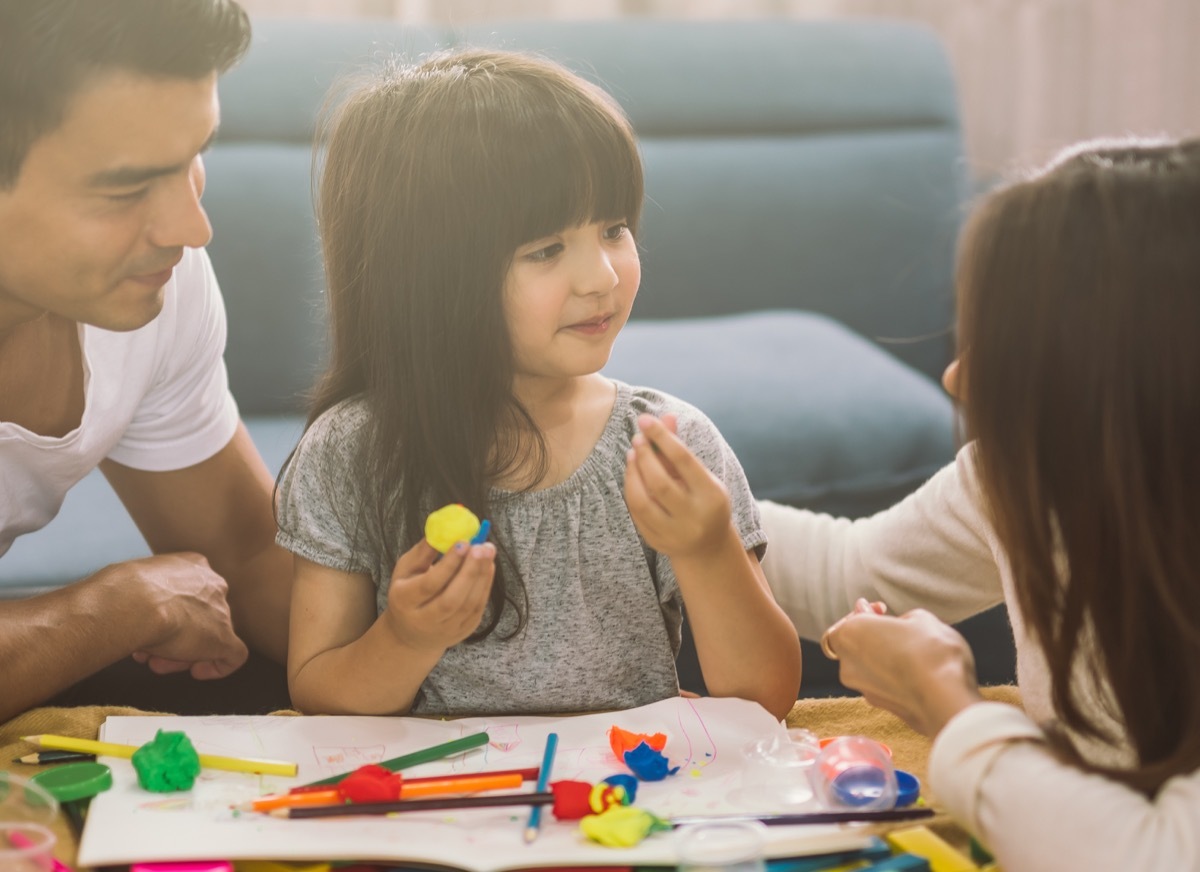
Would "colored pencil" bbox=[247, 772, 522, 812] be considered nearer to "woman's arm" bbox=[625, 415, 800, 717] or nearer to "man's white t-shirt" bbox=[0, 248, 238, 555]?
"woman's arm" bbox=[625, 415, 800, 717]

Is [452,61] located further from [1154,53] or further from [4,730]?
[1154,53]

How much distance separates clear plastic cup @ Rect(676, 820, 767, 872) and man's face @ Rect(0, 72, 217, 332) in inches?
22.9

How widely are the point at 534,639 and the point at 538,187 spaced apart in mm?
346

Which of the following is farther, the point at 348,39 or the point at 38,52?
the point at 348,39

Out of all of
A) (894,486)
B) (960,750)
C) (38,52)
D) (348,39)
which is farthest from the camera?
(348,39)

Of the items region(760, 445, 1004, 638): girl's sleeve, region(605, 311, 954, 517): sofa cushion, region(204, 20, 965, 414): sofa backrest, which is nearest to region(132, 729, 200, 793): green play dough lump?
region(760, 445, 1004, 638): girl's sleeve

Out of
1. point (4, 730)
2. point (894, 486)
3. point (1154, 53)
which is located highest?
point (1154, 53)

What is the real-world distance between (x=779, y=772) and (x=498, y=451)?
335mm

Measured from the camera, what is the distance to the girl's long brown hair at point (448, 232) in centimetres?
93

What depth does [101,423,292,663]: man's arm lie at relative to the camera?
1.27 m

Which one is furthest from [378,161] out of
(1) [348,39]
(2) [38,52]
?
(1) [348,39]

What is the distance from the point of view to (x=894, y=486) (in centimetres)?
166

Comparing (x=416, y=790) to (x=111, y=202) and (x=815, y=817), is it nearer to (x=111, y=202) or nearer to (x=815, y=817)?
(x=815, y=817)

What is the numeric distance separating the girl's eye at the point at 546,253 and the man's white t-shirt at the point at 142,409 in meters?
0.38
